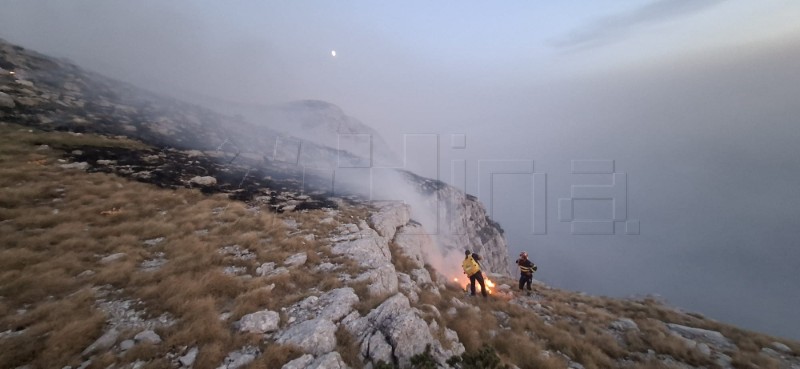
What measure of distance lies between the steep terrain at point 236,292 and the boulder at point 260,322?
42 mm

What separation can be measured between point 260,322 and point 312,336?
67.8 inches

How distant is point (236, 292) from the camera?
9336mm

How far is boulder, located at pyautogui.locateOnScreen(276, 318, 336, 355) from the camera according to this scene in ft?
23.5

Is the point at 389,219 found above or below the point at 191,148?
below

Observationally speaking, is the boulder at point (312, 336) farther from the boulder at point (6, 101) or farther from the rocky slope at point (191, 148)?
the boulder at point (6, 101)

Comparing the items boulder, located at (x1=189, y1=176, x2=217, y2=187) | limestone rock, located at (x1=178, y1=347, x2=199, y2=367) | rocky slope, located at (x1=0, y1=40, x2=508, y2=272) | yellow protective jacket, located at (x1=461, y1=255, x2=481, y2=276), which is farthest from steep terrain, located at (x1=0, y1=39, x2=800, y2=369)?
yellow protective jacket, located at (x1=461, y1=255, x2=481, y2=276)

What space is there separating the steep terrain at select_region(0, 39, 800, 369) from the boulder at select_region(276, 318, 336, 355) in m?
0.05

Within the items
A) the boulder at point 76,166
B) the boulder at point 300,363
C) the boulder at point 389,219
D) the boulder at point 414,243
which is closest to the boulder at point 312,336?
the boulder at point 300,363

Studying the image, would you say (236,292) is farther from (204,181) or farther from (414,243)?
(204,181)

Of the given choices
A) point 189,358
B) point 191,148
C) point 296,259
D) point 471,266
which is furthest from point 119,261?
point 191,148

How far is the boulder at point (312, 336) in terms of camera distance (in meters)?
7.17

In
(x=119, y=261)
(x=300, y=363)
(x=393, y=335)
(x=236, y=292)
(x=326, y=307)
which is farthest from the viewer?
(x=119, y=261)

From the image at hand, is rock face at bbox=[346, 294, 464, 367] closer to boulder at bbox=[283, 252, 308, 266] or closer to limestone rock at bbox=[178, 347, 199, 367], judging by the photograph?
limestone rock at bbox=[178, 347, 199, 367]

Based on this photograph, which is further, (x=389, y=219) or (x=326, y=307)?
(x=389, y=219)
